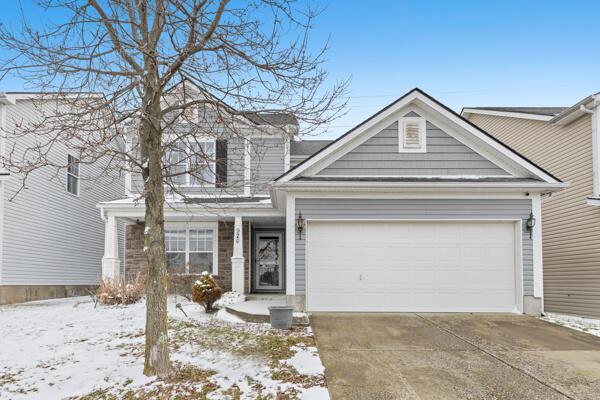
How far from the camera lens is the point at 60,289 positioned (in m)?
15.4

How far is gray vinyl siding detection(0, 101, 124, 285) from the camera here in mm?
13195

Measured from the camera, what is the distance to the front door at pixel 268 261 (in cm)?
1581

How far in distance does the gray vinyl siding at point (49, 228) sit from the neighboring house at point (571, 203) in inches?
480

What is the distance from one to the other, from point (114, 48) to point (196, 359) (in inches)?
164

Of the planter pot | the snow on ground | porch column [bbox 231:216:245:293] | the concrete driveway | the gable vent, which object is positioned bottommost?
the snow on ground

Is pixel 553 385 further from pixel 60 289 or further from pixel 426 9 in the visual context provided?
pixel 60 289

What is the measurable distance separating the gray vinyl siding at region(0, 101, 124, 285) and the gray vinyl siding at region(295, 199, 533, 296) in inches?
216

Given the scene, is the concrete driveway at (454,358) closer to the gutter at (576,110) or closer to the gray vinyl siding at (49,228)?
the gutter at (576,110)

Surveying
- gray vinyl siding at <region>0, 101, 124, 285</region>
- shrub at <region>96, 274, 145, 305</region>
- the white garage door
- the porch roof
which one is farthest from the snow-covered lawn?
gray vinyl siding at <region>0, 101, 124, 285</region>

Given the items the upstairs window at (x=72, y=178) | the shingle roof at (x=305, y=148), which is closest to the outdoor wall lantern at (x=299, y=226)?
the shingle roof at (x=305, y=148)

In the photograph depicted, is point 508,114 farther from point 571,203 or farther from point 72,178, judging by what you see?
point 72,178

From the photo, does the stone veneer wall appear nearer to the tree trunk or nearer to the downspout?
the tree trunk

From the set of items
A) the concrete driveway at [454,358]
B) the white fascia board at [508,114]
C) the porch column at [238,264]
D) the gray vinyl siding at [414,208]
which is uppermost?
the white fascia board at [508,114]

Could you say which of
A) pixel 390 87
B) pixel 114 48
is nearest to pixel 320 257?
pixel 114 48
